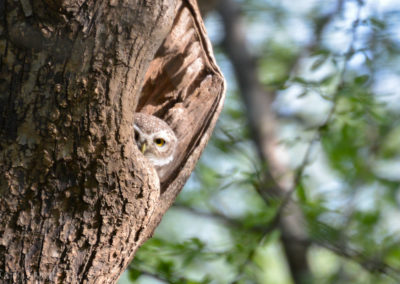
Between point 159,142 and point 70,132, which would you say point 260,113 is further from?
point 70,132

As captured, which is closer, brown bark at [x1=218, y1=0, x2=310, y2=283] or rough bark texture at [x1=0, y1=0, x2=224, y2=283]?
rough bark texture at [x1=0, y1=0, x2=224, y2=283]

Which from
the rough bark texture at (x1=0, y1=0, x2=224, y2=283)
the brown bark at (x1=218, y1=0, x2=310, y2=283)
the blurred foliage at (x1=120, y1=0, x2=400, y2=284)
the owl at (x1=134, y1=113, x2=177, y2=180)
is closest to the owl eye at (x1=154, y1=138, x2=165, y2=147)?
the owl at (x1=134, y1=113, x2=177, y2=180)

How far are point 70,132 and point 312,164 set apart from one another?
2.32 m

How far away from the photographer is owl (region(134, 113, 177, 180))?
232 centimetres

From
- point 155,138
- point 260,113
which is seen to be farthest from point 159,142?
point 260,113

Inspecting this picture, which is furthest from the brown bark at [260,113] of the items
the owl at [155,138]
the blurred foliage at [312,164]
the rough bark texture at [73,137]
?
the rough bark texture at [73,137]

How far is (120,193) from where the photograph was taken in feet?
4.80

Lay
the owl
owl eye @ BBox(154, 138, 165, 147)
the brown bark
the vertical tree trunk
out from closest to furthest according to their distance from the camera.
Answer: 1. the vertical tree trunk
2. the owl
3. owl eye @ BBox(154, 138, 165, 147)
4. the brown bark

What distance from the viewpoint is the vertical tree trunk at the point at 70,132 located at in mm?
1303

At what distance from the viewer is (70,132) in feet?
4.45

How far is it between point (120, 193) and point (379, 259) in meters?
2.52

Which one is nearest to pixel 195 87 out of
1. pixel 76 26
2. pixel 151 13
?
pixel 151 13

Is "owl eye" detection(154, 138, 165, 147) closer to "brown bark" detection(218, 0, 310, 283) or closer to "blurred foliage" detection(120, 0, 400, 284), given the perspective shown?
"blurred foliage" detection(120, 0, 400, 284)

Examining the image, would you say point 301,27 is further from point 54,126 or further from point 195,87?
point 54,126
